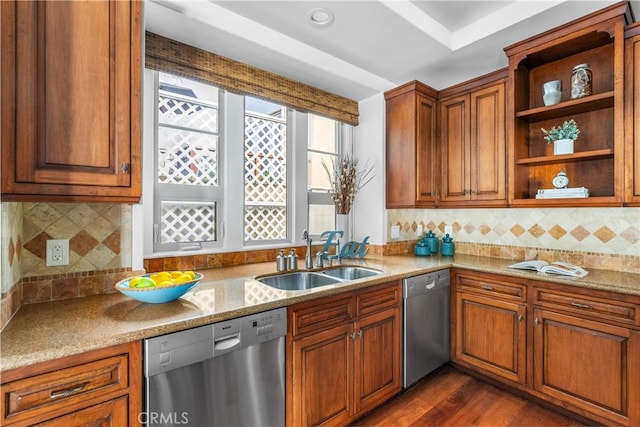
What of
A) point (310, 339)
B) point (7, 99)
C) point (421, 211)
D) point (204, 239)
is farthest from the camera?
point (421, 211)

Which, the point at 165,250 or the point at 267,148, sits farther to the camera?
the point at 267,148

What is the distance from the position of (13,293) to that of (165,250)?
0.83 m

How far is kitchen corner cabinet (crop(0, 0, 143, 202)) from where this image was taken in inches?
43.8

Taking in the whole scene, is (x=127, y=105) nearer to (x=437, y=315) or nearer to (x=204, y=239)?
(x=204, y=239)

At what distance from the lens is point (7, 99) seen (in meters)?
1.09

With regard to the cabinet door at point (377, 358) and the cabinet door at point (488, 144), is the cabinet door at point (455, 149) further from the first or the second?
the cabinet door at point (377, 358)

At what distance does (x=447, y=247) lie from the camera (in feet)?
9.78

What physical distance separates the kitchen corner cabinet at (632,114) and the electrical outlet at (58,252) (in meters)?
3.08

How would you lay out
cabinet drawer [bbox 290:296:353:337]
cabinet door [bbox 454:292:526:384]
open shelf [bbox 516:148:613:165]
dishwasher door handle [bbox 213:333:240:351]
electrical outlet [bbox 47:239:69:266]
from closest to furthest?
1. dishwasher door handle [bbox 213:333:240:351]
2. electrical outlet [bbox 47:239:69:266]
3. cabinet drawer [bbox 290:296:353:337]
4. open shelf [bbox 516:148:613:165]
5. cabinet door [bbox 454:292:526:384]

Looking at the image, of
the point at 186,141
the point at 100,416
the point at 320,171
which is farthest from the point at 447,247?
the point at 100,416

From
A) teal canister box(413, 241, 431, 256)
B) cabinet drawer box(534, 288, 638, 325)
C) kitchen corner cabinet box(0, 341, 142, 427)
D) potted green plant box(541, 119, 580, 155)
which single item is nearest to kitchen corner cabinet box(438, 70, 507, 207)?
potted green plant box(541, 119, 580, 155)

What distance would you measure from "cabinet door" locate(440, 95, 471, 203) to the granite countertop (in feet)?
3.02

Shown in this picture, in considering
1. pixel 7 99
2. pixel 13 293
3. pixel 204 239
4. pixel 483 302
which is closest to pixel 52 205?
pixel 13 293

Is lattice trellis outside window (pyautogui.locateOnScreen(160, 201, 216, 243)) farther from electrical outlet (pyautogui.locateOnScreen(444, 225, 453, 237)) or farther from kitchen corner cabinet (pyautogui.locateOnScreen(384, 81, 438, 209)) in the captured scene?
electrical outlet (pyautogui.locateOnScreen(444, 225, 453, 237))
